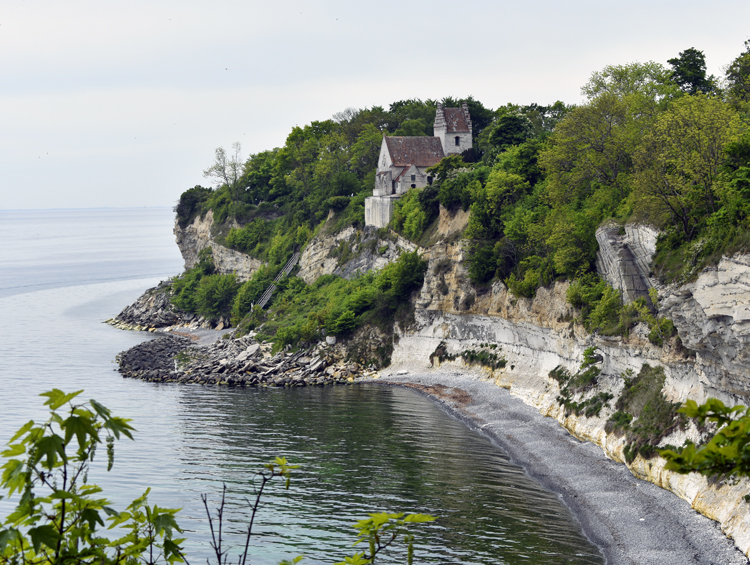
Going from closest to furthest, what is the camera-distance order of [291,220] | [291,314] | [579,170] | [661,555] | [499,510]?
[661,555]
[499,510]
[579,170]
[291,314]
[291,220]

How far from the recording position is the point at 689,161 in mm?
39625

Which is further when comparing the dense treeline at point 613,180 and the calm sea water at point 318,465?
the dense treeline at point 613,180

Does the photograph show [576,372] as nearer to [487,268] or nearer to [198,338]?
[487,268]

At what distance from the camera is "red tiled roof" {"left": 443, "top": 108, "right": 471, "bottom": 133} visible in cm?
9388

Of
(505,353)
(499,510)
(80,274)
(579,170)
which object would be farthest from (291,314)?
(80,274)

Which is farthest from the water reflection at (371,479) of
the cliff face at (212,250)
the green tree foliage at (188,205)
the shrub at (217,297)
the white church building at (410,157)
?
the green tree foliage at (188,205)

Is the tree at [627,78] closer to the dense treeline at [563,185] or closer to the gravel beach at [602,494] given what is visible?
the dense treeline at [563,185]

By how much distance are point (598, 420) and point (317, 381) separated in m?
34.0

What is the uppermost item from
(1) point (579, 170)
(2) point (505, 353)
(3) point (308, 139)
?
(3) point (308, 139)

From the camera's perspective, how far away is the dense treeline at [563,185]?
39.5 meters

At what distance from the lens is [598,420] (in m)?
43.3

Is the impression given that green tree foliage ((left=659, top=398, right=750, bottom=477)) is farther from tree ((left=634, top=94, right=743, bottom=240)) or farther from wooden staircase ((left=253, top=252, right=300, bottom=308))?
wooden staircase ((left=253, top=252, right=300, bottom=308))

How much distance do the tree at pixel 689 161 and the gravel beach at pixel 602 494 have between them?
46.7 feet

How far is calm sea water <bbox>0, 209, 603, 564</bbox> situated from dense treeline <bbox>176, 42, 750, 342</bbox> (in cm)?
1382
